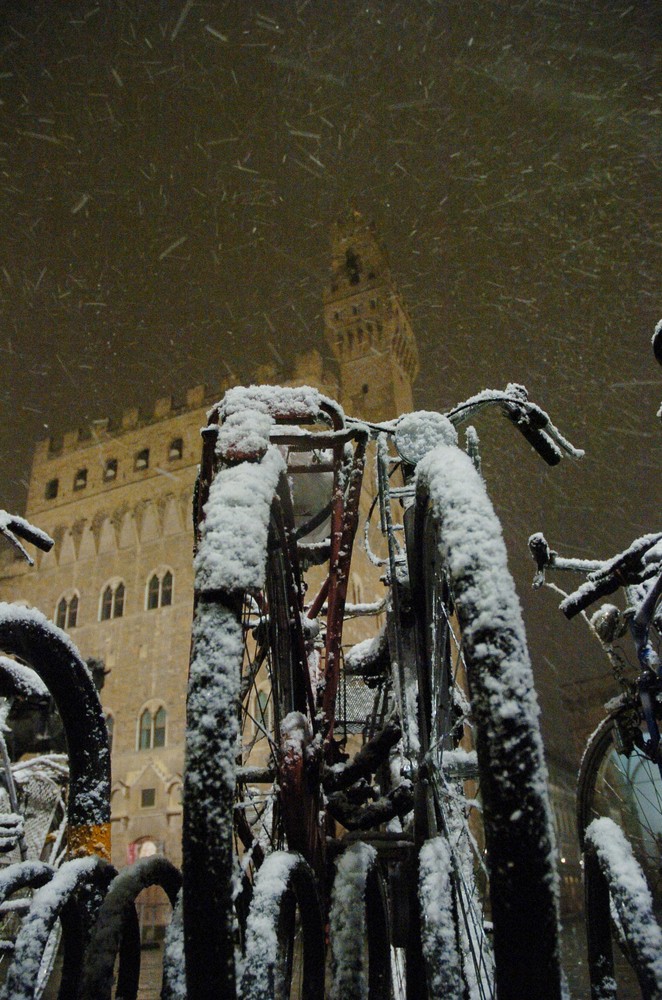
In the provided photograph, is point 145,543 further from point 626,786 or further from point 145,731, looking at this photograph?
point 626,786

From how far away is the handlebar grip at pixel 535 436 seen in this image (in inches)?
119

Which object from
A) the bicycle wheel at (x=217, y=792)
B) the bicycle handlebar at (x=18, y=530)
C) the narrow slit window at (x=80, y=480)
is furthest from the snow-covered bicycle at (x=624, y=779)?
the narrow slit window at (x=80, y=480)

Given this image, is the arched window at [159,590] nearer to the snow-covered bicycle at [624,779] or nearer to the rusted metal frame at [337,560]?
the snow-covered bicycle at [624,779]

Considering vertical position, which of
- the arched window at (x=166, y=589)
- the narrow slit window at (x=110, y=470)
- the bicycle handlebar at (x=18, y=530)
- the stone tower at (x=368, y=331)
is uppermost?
the stone tower at (x=368, y=331)

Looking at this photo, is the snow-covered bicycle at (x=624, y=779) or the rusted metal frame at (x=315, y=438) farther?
the rusted metal frame at (x=315, y=438)

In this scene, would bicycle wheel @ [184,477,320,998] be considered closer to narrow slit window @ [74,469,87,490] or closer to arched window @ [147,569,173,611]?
arched window @ [147,569,173,611]

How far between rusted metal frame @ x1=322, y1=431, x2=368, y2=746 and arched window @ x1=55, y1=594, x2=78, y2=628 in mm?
28783

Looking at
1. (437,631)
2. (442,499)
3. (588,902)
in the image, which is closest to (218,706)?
(442,499)

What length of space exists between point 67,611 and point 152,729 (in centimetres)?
757

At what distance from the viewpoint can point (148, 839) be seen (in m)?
22.6

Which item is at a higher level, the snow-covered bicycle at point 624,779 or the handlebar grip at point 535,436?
the handlebar grip at point 535,436

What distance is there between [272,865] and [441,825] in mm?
847

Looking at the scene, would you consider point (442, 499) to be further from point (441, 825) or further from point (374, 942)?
point (374, 942)

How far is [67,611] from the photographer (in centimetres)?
2967
